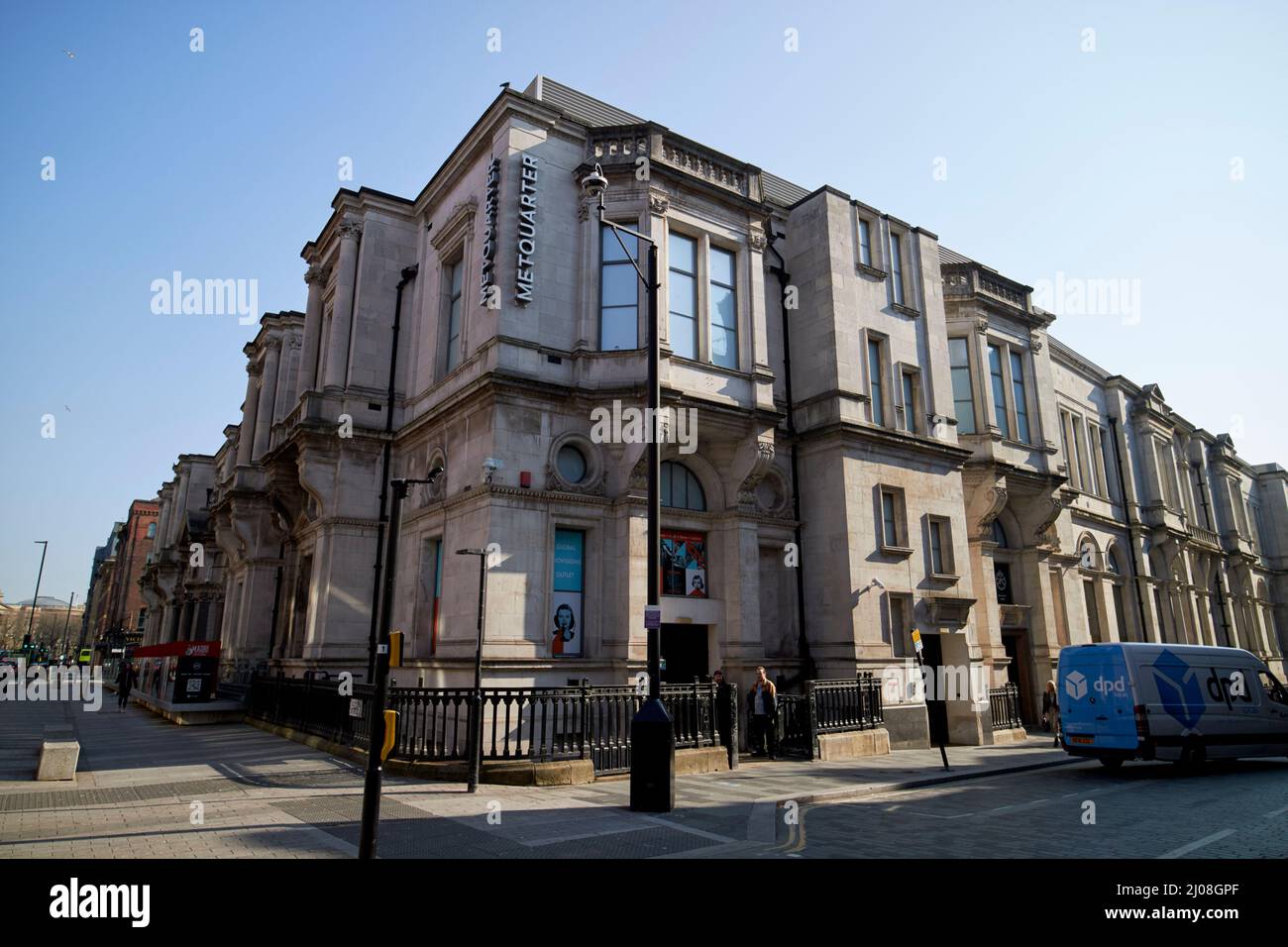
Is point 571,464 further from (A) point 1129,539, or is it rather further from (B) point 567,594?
(A) point 1129,539

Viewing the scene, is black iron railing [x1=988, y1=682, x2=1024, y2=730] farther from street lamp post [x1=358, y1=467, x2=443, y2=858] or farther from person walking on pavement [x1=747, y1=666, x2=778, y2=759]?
street lamp post [x1=358, y1=467, x2=443, y2=858]

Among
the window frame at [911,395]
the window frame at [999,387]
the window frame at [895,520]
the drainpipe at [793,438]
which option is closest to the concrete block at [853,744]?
the drainpipe at [793,438]

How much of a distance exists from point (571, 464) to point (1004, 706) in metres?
15.9

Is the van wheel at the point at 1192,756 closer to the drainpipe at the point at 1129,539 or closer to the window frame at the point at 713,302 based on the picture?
the window frame at the point at 713,302

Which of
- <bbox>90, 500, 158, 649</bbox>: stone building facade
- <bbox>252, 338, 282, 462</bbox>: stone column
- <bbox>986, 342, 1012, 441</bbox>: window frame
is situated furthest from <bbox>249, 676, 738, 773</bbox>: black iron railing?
<bbox>90, 500, 158, 649</bbox>: stone building facade

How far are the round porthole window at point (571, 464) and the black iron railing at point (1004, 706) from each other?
576 inches

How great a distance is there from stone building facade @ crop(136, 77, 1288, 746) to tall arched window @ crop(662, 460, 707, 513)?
0.27ft

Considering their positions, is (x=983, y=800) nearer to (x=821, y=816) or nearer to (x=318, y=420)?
(x=821, y=816)

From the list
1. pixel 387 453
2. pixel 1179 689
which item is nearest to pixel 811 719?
pixel 1179 689

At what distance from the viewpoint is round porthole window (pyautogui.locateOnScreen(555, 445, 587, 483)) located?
1778cm

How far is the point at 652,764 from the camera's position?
34.5ft

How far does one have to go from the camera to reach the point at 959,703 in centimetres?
2195

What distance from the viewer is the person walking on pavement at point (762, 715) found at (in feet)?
56.1


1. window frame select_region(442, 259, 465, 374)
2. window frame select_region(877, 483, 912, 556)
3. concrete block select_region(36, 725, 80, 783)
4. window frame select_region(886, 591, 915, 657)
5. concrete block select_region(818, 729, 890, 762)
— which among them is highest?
window frame select_region(442, 259, 465, 374)
